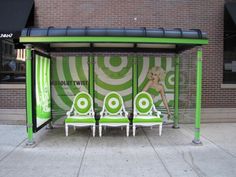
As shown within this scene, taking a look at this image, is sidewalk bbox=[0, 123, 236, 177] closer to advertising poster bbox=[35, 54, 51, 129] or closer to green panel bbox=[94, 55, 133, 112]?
advertising poster bbox=[35, 54, 51, 129]

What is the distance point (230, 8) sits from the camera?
29.5 feet

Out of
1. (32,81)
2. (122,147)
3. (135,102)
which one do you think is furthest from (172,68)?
(32,81)

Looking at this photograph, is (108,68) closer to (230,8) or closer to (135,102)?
(135,102)

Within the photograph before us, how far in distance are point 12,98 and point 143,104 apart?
4.40m

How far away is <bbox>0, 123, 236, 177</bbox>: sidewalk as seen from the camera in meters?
4.71

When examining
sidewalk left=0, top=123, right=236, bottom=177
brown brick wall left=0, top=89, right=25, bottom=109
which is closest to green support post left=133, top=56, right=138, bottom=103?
sidewalk left=0, top=123, right=236, bottom=177

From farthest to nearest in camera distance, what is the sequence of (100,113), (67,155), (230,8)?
(230,8) → (100,113) → (67,155)

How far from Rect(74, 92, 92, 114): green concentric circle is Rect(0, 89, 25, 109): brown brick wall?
89.8 inches

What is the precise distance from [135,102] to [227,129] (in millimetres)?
3031

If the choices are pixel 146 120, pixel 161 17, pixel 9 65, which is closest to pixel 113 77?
pixel 146 120

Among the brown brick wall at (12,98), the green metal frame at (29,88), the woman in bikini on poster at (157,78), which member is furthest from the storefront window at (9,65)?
the woman in bikini on poster at (157,78)

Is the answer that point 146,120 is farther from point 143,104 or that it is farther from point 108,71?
point 108,71

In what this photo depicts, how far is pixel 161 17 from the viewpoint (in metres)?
9.10

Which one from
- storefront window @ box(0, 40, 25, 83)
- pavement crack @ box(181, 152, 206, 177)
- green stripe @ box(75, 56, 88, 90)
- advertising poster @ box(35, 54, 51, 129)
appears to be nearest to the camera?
pavement crack @ box(181, 152, 206, 177)
